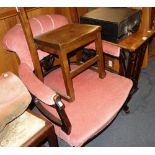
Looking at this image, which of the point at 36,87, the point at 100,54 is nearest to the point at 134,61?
the point at 100,54

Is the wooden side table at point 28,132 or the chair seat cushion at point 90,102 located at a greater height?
the wooden side table at point 28,132

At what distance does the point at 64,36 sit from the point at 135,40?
0.52 m

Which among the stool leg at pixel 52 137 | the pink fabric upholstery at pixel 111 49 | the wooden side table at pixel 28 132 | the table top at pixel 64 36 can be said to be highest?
the table top at pixel 64 36

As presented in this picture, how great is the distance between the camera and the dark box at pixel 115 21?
1363 mm

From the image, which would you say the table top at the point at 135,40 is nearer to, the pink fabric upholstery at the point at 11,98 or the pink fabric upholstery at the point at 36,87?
the pink fabric upholstery at the point at 36,87

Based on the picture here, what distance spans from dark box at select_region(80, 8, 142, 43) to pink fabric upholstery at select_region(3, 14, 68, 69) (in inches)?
9.0

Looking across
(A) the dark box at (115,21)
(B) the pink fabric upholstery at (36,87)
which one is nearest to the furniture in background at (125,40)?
(A) the dark box at (115,21)

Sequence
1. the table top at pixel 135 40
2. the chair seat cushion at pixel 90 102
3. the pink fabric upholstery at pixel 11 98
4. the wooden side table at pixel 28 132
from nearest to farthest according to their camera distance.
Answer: the pink fabric upholstery at pixel 11 98, the wooden side table at pixel 28 132, the chair seat cushion at pixel 90 102, the table top at pixel 135 40

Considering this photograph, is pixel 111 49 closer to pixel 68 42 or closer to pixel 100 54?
pixel 100 54

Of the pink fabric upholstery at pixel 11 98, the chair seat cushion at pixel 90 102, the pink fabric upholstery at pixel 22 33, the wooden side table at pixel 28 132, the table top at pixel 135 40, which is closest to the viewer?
the pink fabric upholstery at pixel 11 98

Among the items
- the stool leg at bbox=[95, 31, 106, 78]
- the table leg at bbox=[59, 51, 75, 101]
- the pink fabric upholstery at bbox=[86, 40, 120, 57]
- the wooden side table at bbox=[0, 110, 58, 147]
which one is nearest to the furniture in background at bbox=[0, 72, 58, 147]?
the wooden side table at bbox=[0, 110, 58, 147]

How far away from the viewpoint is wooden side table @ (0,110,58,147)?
0.97 m

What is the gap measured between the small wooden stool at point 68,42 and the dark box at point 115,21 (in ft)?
0.55
